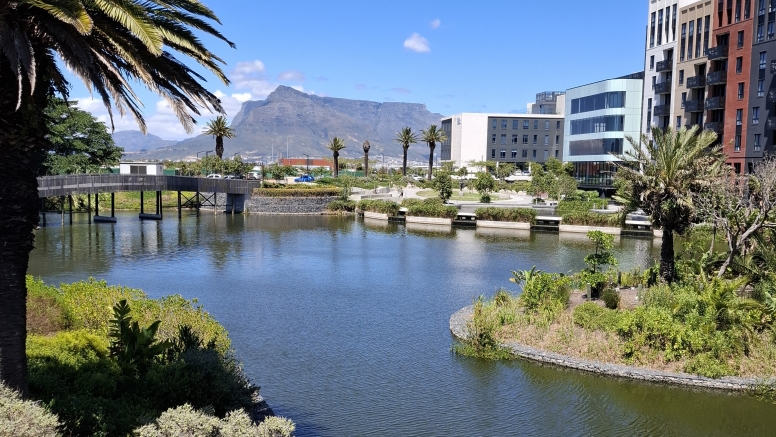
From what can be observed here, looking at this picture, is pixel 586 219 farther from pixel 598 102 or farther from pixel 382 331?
pixel 382 331

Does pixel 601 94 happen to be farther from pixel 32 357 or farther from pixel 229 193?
pixel 32 357

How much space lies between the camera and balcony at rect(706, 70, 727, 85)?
63.5 metres

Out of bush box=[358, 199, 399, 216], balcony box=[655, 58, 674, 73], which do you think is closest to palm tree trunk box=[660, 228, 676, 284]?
bush box=[358, 199, 399, 216]

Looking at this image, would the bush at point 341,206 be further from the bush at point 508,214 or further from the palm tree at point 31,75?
the palm tree at point 31,75

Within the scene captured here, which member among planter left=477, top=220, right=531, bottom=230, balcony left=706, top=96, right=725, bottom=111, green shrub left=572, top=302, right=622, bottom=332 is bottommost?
green shrub left=572, top=302, right=622, bottom=332

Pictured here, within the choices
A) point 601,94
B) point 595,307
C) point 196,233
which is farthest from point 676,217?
point 601,94

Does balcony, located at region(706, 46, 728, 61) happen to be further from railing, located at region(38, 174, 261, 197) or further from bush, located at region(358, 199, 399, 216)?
railing, located at region(38, 174, 261, 197)

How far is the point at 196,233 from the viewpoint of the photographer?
55281mm

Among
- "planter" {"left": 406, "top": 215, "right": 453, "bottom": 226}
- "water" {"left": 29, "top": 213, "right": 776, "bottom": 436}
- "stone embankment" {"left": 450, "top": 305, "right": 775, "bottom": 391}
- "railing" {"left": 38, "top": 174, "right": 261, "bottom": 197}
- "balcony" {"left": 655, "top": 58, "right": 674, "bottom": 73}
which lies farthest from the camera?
"balcony" {"left": 655, "top": 58, "right": 674, "bottom": 73}

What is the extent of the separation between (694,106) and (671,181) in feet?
162

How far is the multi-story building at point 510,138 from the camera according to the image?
470 feet

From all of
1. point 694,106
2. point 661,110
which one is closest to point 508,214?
point 694,106

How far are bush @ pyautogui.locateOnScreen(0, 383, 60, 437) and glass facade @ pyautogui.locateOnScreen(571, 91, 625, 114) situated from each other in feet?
275

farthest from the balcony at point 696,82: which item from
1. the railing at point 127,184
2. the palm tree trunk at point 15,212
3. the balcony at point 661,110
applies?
the palm tree trunk at point 15,212
